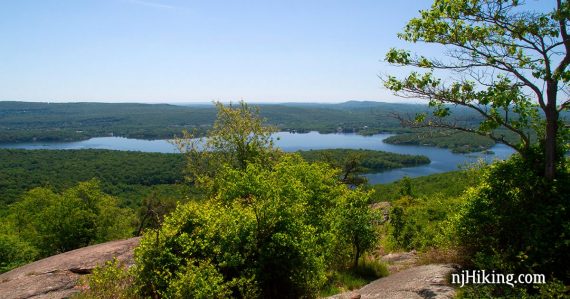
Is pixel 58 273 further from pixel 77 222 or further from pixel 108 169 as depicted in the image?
pixel 108 169

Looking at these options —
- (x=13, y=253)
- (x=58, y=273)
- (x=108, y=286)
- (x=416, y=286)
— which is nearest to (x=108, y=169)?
(x=13, y=253)

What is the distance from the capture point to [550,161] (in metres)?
9.66

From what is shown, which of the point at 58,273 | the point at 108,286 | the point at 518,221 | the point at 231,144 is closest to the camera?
the point at 108,286

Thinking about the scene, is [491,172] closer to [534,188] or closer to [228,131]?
[534,188]

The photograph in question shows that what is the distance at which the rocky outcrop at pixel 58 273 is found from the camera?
37.6 feet

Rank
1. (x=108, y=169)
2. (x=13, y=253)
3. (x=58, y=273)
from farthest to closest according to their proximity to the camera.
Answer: (x=108, y=169) → (x=13, y=253) → (x=58, y=273)

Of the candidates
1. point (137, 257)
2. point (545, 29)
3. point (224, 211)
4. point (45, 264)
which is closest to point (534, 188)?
point (545, 29)

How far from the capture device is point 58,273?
12.9 meters

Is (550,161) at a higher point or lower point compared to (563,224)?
higher

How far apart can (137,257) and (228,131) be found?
1685 cm

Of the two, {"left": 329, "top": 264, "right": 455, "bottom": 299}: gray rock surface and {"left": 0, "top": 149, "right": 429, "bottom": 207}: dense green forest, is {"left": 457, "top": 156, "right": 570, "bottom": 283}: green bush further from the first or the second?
{"left": 0, "top": 149, "right": 429, "bottom": 207}: dense green forest

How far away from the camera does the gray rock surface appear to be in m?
9.10

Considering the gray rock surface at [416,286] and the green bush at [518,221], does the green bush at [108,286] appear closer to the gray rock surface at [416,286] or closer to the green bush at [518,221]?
the gray rock surface at [416,286]

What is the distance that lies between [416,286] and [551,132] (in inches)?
214
